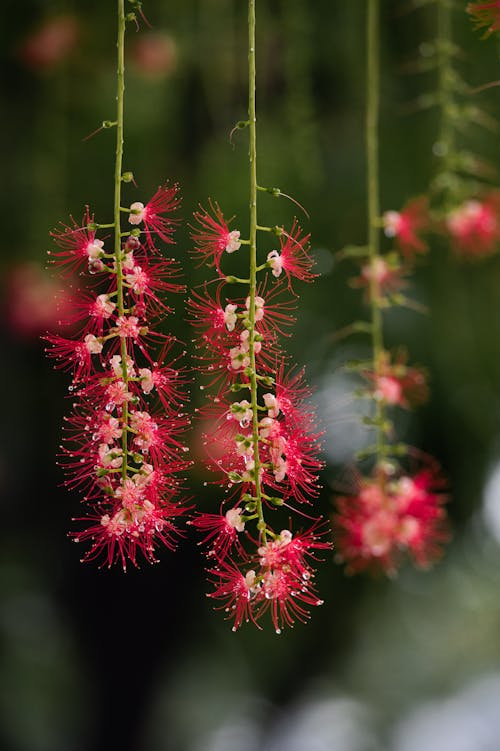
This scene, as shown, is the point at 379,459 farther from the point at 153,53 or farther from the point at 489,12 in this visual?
the point at 153,53

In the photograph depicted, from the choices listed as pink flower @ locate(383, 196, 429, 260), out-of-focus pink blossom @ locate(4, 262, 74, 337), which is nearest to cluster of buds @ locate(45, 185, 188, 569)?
pink flower @ locate(383, 196, 429, 260)

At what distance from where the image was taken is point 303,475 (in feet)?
1.57

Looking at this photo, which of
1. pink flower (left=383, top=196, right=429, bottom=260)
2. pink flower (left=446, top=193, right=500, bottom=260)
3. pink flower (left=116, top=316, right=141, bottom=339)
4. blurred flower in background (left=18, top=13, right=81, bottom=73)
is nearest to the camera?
pink flower (left=116, top=316, right=141, bottom=339)

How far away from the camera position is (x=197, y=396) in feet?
3.80

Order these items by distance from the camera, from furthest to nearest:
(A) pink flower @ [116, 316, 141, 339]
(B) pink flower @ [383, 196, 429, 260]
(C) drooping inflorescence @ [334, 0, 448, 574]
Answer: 1. (B) pink flower @ [383, 196, 429, 260]
2. (C) drooping inflorescence @ [334, 0, 448, 574]
3. (A) pink flower @ [116, 316, 141, 339]

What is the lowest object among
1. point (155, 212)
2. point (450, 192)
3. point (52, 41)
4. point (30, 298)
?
point (155, 212)

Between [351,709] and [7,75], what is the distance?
1259 millimetres

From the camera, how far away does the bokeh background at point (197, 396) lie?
1.17 m

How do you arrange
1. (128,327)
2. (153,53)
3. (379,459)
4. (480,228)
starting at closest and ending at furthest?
(128,327)
(379,459)
(480,228)
(153,53)

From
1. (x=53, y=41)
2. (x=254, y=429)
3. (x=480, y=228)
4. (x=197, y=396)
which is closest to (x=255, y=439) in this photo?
(x=254, y=429)

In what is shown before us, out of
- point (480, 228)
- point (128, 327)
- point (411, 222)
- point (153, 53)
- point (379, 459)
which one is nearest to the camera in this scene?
point (128, 327)

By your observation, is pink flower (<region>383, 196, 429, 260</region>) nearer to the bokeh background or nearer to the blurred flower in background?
the bokeh background

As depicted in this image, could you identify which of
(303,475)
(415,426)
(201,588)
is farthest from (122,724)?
(303,475)

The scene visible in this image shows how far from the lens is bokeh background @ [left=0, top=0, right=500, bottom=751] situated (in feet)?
3.85
